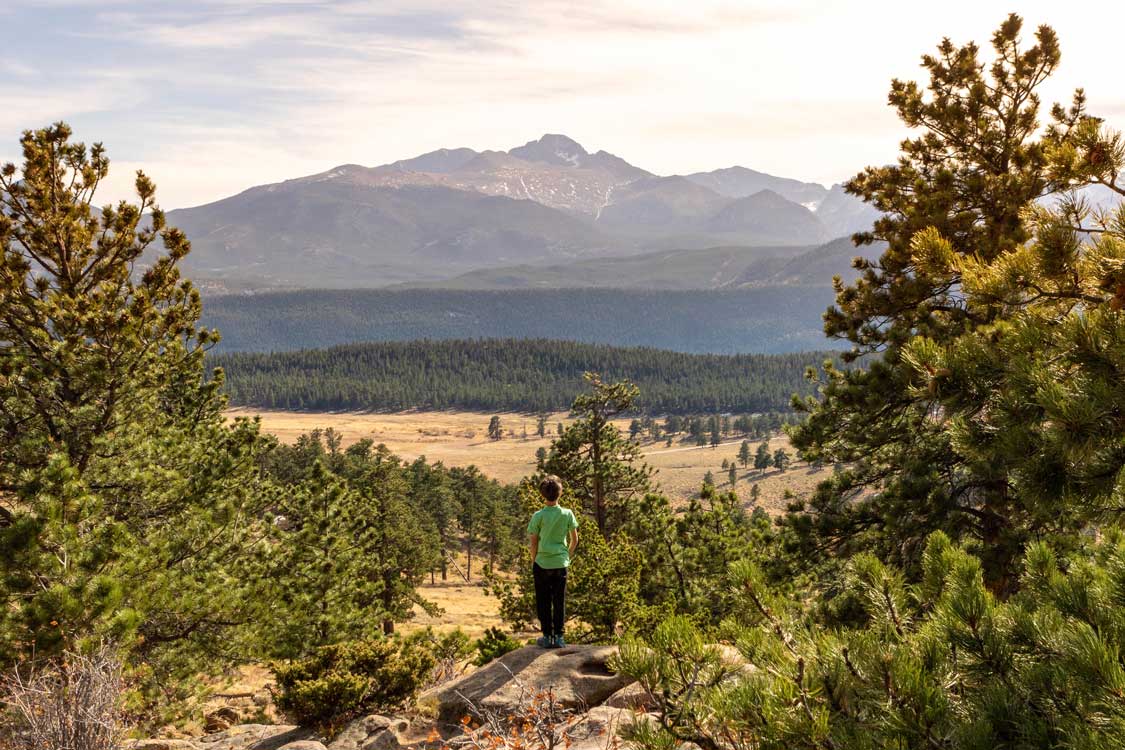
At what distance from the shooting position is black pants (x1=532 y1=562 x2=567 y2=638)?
1066 cm

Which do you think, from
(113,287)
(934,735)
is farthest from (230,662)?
(934,735)

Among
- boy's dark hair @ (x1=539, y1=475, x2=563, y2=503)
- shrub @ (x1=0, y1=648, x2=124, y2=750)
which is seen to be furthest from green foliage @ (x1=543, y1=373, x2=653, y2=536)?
shrub @ (x1=0, y1=648, x2=124, y2=750)

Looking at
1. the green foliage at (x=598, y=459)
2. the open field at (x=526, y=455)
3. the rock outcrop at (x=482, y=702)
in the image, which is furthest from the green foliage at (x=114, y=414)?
the open field at (x=526, y=455)

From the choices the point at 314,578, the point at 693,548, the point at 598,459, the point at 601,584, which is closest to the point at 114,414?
the point at 314,578

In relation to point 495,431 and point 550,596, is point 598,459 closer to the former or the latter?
point 550,596

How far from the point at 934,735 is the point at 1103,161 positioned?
4.23m

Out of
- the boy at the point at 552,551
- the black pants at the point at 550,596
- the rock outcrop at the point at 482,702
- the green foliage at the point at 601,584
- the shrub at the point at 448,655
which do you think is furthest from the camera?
the green foliage at the point at 601,584

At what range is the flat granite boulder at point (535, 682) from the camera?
9562 mm

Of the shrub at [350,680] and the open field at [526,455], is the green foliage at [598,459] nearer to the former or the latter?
the shrub at [350,680]

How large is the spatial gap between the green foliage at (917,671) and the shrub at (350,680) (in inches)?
256

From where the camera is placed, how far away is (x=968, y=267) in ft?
20.5

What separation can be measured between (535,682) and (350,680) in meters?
2.54

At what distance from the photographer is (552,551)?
10.4 meters

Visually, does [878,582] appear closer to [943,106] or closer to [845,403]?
[845,403]
